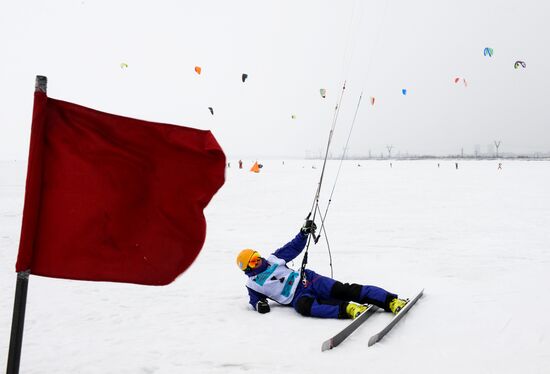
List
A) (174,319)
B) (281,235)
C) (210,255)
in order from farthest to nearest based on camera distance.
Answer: (281,235)
(210,255)
(174,319)

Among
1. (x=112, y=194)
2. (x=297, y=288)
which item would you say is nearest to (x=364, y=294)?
(x=297, y=288)

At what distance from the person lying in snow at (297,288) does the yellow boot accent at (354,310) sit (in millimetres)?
84

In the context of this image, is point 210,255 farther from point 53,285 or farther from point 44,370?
point 44,370

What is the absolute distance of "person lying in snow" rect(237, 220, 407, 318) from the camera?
5141 millimetres

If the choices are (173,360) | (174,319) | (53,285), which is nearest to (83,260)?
(173,360)

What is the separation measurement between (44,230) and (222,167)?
1.12 meters

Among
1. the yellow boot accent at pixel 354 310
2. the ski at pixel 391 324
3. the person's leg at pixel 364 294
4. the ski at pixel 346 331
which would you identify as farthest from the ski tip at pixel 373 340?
the person's leg at pixel 364 294

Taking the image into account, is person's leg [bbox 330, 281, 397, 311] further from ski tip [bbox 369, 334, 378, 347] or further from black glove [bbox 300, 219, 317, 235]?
ski tip [bbox 369, 334, 378, 347]

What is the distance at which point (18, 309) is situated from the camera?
2518 millimetres

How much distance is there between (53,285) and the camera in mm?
6418

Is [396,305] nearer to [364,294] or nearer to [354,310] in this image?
[364,294]

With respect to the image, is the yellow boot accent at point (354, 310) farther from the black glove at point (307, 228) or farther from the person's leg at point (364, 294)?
the black glove at point (307, 228)

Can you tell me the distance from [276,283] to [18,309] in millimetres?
3277

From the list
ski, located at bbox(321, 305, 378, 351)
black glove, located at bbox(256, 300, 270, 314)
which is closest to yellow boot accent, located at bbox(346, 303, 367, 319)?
ski, located at bbox(321, 305, 378, 351)
